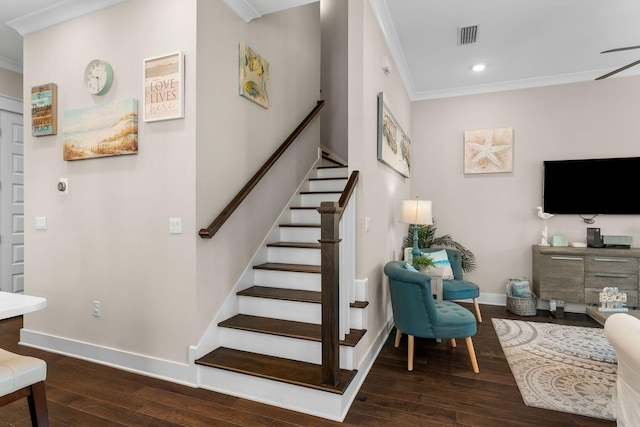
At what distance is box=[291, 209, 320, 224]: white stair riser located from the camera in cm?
380

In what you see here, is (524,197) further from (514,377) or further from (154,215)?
(154,215)

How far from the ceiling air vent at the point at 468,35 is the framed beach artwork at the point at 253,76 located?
80.8 inches

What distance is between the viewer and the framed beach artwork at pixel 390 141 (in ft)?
10.8

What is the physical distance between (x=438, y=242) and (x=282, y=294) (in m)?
3.01

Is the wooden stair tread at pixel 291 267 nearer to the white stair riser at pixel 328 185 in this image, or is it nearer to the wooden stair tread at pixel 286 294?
the wooden stair tread at pixel 286 294

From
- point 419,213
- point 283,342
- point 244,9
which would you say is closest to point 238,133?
point 244,9

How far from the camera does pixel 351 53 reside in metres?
2.85

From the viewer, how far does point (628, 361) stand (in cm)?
133

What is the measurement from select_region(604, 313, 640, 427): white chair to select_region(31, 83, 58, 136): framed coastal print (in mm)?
4159

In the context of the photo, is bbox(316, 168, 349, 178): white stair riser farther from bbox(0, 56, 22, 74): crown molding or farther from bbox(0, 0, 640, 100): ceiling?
bbox(0, 56, 22, 74): crown molding

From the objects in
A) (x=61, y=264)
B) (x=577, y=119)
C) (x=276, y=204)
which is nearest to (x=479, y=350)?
(x=276, y=204)

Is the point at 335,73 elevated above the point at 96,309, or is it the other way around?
the point at 335,73

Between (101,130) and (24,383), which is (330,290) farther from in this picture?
(101,130)

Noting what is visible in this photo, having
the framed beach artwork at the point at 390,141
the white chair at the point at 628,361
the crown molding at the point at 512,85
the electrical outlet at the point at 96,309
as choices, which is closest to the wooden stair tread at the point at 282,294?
the electrical outlet at the point at 96,309
